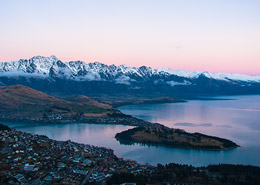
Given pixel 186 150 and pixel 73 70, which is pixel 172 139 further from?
pixel 73 70

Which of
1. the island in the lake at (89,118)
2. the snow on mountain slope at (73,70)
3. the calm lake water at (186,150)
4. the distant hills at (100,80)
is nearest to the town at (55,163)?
the calm lake water at (186,150)

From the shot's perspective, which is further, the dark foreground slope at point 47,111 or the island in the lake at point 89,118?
the dark foreground slope at point 47,111

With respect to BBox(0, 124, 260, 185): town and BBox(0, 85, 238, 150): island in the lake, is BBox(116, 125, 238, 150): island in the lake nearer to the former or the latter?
BBox(0, 85, 238, 150): island in the lake

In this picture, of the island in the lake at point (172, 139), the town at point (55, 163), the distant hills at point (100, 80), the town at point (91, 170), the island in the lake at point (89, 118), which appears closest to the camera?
the town at point (91, 170)

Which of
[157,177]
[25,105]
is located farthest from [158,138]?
[25,105]

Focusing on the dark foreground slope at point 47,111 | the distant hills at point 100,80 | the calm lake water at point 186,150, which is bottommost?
the calm lake water at point 186,150

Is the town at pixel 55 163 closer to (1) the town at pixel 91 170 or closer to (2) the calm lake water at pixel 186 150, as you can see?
(1) the town at pixel 91 170

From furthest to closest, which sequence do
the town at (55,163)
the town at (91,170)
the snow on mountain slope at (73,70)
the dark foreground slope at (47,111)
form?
the snow on mountain slope at (73,70) < the dark foreground slope at (47,111) < the town at (55,163) < the town at (91,170)

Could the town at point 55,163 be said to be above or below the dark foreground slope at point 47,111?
below
